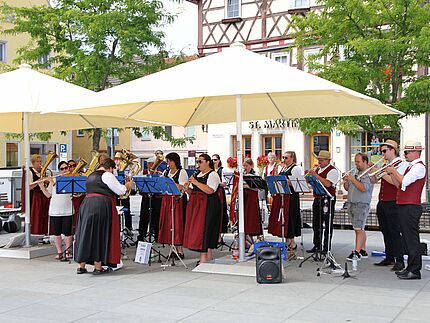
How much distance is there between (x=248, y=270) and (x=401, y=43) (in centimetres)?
800

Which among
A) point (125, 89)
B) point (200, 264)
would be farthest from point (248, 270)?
point (125, 89)

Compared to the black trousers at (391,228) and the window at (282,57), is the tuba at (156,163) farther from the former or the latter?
the window at (282,57)

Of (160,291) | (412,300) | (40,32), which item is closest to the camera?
(412,300)

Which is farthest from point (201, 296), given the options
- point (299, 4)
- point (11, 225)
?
point (299, 4)

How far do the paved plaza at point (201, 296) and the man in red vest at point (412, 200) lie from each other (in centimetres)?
36

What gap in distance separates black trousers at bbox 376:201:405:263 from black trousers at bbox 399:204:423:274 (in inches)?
25.0

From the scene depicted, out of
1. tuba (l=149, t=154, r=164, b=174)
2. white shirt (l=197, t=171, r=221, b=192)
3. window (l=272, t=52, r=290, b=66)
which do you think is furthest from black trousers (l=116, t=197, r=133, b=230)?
window (l=272, t=52, r=290, b=66)

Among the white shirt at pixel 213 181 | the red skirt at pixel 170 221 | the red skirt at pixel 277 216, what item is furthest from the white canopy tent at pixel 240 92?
the red skirt at pixel 277 216

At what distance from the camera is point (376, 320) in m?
6.38

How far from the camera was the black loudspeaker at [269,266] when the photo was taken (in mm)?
8242

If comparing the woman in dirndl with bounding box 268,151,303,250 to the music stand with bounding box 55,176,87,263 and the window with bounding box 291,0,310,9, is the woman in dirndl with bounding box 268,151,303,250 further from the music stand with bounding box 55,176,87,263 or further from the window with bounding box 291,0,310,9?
the window with bounding box 291,0,310,9

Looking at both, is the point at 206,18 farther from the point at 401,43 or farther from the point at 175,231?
the point at 175,231

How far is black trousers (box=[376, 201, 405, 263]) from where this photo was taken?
9211 mm

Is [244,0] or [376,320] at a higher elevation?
[244,0]
